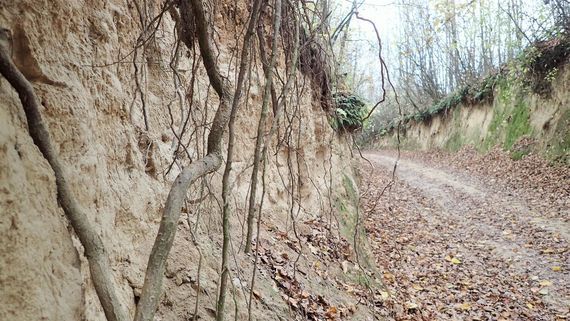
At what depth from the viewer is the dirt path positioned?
5180 millimetres

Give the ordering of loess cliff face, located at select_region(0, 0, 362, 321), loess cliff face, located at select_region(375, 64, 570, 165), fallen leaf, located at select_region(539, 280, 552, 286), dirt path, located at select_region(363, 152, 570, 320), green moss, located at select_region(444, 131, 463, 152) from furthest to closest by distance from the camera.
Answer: green moss, located at select_region(444, 131, 463, 152) → loess cliff face, located at select_region(375, 64, 570, 165) → fallen leaf, located at select_region(539, 280, 552, 286) → dirt path, located at select_region(363, 152, 570, 320) → loess cliff face, located at select_region(0, 0, 362, 321)

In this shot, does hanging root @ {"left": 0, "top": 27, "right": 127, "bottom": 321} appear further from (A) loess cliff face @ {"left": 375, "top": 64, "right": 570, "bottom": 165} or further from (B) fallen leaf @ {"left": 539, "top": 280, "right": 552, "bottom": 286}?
(A) loess cliff face @ {"left": 375, "top": 64, "right": 570, "bottom": 165}

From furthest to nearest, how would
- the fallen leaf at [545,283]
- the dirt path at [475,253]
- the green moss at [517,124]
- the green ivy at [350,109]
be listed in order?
the green moss at [517,124]
the green ivy at [350,109]
the fallen leaf at [545,283]
the dirt path at [475,253]

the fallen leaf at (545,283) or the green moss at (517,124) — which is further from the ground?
the green moss at (517,124)

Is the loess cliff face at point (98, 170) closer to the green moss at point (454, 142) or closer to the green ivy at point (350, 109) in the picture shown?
the green ivy at point (350, 109)

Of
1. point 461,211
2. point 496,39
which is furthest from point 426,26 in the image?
point 461,211

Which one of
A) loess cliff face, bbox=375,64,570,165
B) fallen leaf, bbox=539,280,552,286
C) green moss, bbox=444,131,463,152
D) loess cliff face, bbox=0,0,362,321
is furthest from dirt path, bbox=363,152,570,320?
green moss, bbox=444,131,463,152

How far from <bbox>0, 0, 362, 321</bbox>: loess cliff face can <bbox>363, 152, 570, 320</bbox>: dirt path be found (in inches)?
56.3

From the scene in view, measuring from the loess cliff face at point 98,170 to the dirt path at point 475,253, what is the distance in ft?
4.69

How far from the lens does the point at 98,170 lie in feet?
6.93

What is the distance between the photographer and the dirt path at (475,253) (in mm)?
5180

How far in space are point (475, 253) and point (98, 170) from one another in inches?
271

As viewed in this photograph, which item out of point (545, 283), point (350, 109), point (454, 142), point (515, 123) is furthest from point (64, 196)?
point (454, 142)

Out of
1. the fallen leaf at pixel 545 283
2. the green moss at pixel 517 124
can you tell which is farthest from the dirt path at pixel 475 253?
the green moss at pixel 517 124
